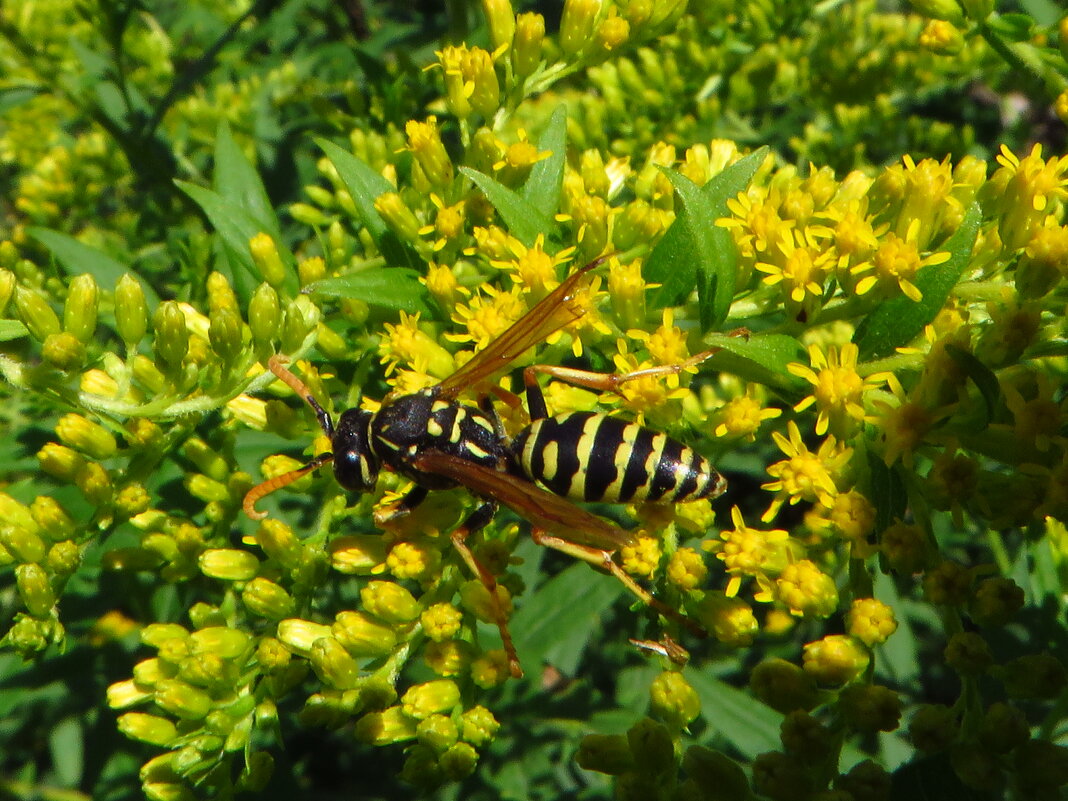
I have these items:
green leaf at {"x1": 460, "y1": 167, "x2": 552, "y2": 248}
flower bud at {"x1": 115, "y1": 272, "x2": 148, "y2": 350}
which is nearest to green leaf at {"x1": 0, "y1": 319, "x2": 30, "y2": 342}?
flower bud at {"x1": 115, "y1": 272, "x2": 148, "y2": 350}

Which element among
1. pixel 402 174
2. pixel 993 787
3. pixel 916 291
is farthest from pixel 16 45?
pixel 993 787

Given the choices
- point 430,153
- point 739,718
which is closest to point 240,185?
point 430,153

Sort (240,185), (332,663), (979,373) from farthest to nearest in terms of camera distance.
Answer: (240,185), (332,663), (979,373)

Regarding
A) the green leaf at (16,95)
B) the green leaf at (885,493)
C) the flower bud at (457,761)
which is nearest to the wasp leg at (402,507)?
the flower bud at (457,761)

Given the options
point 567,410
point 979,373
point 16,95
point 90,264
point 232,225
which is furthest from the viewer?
point 16,95

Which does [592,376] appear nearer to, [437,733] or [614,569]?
[614,569]

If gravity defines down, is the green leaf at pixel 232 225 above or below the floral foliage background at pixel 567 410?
above

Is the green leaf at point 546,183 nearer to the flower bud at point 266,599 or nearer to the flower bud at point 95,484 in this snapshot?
the flower bud at point 266,599
